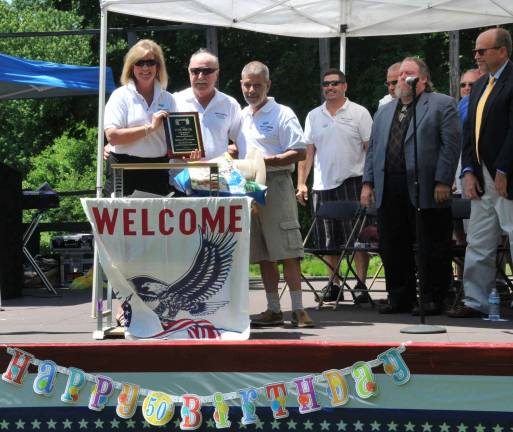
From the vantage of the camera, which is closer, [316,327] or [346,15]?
[316,327]

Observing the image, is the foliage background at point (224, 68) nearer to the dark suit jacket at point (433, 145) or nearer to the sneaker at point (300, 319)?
the dark suit jacket at point (433, 145)

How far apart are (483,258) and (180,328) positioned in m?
2.29

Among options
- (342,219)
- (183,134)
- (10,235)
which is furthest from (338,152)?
(10,235)

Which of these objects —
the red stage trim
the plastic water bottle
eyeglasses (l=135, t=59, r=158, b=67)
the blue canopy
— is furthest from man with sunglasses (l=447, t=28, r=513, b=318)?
the blue canopy

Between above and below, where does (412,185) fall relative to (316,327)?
above

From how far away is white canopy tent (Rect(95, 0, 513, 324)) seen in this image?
8.85 meters

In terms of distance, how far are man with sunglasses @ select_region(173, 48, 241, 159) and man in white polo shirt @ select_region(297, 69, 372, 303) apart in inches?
86.9

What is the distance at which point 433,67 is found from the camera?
93.4 ft

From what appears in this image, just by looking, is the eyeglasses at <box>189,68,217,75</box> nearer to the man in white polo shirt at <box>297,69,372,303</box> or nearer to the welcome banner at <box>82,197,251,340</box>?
the welcome banner at <box>82,197,251,340</box>

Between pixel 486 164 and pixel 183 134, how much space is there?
2088mm

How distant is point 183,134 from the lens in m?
6.07

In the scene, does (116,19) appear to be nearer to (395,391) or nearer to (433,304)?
(433,304)

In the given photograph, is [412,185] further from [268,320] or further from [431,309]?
[268,320]

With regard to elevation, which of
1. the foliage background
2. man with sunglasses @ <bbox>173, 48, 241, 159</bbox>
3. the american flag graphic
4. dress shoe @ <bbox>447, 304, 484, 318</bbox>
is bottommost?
dress shoe @ <bbox>447, 304, 484, 318</bbox>
